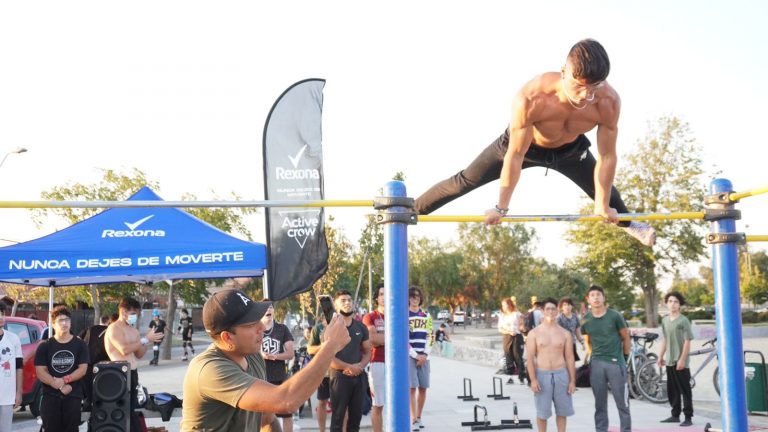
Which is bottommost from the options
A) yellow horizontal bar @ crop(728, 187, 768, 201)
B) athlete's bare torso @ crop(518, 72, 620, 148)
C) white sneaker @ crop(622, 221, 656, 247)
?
white sneaker @ crop(622, 221, 656, 247)

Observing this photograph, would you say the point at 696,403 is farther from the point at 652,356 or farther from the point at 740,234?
the point at 740,234

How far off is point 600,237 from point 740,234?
28.9m

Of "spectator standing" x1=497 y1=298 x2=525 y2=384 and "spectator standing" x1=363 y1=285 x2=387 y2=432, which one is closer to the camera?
"spectator standing" x1=363 y1=285 x2=387 y2=432

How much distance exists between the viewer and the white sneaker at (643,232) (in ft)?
14.2

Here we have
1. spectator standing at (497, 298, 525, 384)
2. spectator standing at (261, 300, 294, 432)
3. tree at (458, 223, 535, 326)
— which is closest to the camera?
spectator standing at (261, 300, 294, 432)

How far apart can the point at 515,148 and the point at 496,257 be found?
152ft

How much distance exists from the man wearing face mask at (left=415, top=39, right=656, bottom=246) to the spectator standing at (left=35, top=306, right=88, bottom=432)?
16.4ft

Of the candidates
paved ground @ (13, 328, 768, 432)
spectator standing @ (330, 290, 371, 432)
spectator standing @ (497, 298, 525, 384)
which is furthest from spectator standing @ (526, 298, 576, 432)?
spectator standing @ (497, 298, 525, 384)

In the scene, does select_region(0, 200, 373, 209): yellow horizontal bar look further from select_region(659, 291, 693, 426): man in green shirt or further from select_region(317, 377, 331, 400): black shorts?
select_region(659, 291, 693, 426): man in green shirt

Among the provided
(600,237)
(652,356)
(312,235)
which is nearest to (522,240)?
(600,237)

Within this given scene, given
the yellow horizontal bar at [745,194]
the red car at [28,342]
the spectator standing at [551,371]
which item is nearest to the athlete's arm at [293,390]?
the yellow horizontal bar at [745,194]

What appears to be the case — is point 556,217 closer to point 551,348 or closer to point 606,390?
point 551,348

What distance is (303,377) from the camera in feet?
8.96

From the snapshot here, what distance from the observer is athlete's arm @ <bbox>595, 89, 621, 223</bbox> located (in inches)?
153
